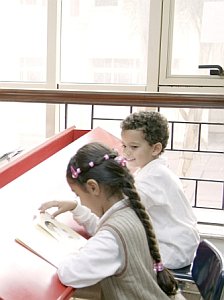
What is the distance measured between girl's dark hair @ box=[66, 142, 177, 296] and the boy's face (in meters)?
0.42

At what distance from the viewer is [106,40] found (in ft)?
11.5

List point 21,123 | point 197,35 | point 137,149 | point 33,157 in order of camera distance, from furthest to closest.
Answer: point 21,123
point 197,35
point 137,149
point 33,157

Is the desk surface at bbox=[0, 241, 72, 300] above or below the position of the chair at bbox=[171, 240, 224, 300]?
above

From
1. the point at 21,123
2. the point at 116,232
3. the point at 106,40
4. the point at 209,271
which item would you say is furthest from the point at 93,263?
the point at 21,123

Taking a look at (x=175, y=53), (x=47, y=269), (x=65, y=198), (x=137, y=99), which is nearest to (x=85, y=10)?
(x=175, y=53)

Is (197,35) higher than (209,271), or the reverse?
(197,35)

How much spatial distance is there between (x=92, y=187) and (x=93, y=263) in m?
0.24

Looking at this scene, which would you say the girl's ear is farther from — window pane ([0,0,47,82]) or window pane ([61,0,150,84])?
window pane ([0,0,47,82])

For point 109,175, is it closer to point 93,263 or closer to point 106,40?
point 93,263

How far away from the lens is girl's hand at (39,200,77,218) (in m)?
1.37

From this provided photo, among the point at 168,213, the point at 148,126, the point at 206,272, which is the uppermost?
the point at 148,126

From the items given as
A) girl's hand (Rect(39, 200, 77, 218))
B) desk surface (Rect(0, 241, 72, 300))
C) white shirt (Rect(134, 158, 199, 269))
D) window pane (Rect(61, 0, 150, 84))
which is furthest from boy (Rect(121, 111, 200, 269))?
window pane (Rect(61, 0, 150, 84))

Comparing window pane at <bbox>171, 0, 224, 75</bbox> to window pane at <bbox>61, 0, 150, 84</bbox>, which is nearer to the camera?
window pane at <bbox>171, 0, 224, 75</bbox>

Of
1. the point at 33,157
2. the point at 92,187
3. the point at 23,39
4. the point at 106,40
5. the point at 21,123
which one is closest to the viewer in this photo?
the point at 92,187
